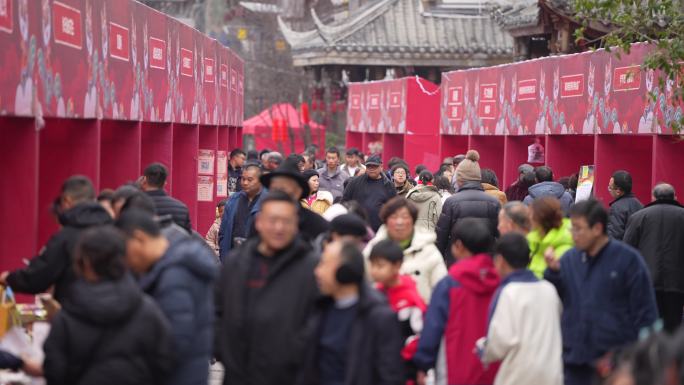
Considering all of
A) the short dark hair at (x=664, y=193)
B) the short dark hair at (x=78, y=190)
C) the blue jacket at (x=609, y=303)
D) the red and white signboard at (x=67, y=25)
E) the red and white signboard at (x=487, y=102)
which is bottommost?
the blue jacket at (x=609, y=303)

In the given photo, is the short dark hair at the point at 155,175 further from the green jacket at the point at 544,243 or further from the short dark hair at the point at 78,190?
the green jacket at the point at 544,243

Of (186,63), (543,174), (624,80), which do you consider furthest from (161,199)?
(624,80)

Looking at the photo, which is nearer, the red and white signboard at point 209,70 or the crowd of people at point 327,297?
the crowd of people at point 327,297

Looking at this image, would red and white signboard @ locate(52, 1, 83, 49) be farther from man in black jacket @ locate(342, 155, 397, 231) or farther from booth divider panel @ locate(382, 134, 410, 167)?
booth divider panel @ locate(382, 134, 410, 167)

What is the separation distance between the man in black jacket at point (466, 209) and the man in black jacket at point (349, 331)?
5147 millimetres

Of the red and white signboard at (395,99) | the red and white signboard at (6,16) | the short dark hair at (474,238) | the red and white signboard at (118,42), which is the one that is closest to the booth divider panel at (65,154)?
the red and white signboard at (118,42)

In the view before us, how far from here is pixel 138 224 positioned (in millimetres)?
6625

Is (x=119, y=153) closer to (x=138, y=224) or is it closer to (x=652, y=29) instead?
(x=652, y=29)

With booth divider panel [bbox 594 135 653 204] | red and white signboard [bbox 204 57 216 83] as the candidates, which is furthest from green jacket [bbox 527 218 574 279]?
red and white signboard [bbox 204 57 216 83]

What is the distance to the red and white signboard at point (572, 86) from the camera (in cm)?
1886

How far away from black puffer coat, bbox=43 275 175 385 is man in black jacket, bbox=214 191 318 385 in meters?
0.61

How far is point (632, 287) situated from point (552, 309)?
0.75 meters

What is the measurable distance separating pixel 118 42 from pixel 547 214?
508 cm

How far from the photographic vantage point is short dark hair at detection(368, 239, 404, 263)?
7406 mm
